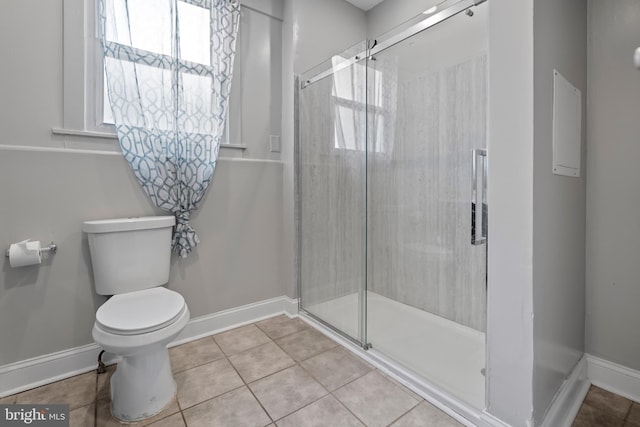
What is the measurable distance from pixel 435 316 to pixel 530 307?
1.16 metres

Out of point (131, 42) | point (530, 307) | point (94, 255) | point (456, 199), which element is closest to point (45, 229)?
point (94, 255)

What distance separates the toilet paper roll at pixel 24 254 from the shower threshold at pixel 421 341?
1603 mm

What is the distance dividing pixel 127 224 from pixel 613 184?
2.45m

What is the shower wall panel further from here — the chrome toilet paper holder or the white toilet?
the chrome toilet paper holder

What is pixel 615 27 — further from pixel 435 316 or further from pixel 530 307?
pixel 435 316

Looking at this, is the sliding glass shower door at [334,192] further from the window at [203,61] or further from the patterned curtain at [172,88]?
the patterned curtain at [172,88]

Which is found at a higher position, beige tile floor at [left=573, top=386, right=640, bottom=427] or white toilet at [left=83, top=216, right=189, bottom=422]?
white toilet at [left=83, top=216, right=189, bottom=422]

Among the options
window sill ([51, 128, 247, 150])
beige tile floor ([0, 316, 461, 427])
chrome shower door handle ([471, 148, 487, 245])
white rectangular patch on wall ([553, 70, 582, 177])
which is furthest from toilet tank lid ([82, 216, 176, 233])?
white rectangular patch on wall ([553, 70, 582, 177])

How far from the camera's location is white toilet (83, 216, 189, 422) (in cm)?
123

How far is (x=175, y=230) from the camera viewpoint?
1.89 m

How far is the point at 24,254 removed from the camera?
1.41 meters

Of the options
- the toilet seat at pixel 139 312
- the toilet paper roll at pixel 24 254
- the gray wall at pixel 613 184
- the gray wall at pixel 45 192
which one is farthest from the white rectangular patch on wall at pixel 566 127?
the toilet paper roll at pixel 24 254

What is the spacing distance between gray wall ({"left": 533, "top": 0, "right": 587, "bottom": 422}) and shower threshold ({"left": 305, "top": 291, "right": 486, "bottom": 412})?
1.17ft

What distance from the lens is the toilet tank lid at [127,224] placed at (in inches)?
60.1
